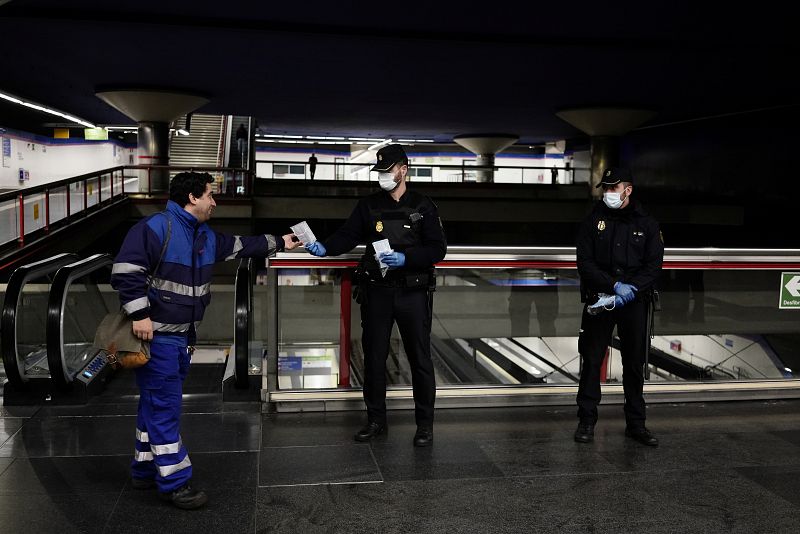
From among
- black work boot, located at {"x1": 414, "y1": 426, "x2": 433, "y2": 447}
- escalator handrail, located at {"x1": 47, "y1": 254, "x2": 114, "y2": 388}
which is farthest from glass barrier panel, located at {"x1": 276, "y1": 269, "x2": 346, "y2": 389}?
escalator handrail, located at {"x1": 47, "y1": 254, "x2": 114, "y2": 388}

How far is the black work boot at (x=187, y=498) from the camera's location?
11.4 feet

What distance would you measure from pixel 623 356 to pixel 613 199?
3.27 ft

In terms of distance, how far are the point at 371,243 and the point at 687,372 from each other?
2.88m

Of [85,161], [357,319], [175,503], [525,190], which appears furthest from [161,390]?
[85,161]

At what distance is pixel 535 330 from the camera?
564 cm

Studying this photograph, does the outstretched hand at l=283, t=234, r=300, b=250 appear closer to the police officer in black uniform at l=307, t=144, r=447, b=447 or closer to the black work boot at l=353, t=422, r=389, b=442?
the police officer in black uniform at l=307, t=144, r=447, b=447

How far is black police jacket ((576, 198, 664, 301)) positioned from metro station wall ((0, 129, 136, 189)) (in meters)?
18.0

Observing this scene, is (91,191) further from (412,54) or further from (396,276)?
(396,276)

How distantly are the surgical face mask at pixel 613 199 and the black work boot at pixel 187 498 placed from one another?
2.80 meters

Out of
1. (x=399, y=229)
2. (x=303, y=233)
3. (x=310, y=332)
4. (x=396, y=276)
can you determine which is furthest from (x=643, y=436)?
(x=303, y=233)

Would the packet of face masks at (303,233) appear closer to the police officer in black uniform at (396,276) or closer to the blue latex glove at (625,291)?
the police officer in black uniform at (396,276)

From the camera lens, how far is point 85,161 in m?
31.1

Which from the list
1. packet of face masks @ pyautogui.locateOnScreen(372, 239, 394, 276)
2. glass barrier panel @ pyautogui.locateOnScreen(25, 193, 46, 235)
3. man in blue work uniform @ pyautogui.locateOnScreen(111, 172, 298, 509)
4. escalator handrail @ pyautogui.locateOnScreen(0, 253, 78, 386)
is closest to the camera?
man in blue work uniform @ pyautogui.locateOnScreen(111, 172, 298, 509)

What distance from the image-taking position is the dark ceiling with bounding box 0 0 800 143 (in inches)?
468
